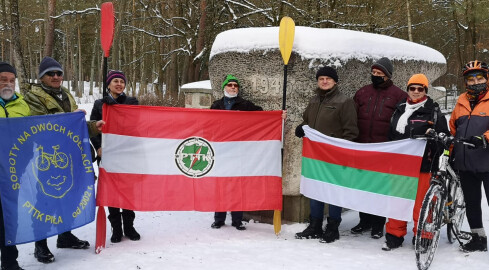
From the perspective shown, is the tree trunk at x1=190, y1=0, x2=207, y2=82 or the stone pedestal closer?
the stone pedestal

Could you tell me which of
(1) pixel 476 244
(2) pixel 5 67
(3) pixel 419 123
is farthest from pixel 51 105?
(1) pixel 476 244

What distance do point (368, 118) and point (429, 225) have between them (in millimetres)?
1237

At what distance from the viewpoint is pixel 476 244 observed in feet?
12.6

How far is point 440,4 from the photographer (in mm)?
26094

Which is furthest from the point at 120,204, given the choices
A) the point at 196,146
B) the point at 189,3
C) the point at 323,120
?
the point at 189,3

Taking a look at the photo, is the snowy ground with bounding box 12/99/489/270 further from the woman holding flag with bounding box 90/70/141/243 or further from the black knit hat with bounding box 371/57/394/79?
the black knit hat with bounding box 371/57/394/79

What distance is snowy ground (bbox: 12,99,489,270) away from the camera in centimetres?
362

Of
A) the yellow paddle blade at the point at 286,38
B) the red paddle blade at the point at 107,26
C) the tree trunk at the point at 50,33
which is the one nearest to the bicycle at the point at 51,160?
the red paddle blade at the point at 107,26

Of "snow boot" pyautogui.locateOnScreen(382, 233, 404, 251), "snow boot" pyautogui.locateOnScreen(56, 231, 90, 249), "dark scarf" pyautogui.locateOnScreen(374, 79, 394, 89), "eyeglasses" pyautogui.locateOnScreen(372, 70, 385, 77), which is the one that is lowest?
"snow boot" pyautogui.locateOnScreen(56, 231, 90, 249)

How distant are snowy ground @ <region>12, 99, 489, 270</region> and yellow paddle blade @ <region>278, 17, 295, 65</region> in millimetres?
1913

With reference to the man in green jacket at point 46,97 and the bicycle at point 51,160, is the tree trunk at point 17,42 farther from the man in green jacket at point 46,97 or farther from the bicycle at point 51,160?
the bicycle at point 51,160

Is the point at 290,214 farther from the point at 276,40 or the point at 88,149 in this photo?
the point at 88,149

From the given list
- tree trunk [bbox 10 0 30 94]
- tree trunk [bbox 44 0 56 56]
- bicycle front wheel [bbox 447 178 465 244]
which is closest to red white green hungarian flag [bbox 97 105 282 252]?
bicycle front wheel [bbox 447 178 465 244]

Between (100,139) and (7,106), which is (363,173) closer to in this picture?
(100,139)
